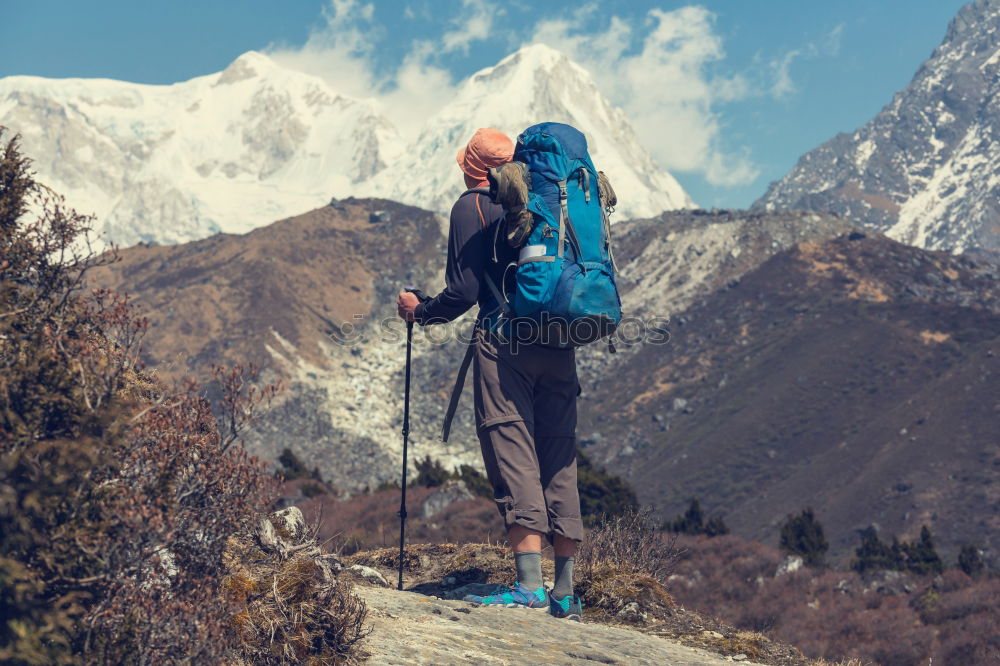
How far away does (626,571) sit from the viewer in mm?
6629

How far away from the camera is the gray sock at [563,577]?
219 inches

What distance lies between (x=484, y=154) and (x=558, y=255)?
32.7 inches

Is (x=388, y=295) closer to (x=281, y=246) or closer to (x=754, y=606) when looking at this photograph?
(x=281, y=246)

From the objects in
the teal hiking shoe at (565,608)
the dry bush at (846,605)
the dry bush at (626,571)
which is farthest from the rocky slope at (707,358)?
the teal hiking shoe at (565,608)

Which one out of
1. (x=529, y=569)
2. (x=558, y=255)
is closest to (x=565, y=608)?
(x=529, y=569)

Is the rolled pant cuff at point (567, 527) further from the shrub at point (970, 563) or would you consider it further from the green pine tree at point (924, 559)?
the green pine tree at point (924, 559)

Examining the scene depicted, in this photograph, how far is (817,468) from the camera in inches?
1831

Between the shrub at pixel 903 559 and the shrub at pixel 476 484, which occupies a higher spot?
the shrub at pixel 476 484

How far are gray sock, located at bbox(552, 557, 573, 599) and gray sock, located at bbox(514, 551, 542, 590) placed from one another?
94 mm

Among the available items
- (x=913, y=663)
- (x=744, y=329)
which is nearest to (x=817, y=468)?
(x=744, y=329)

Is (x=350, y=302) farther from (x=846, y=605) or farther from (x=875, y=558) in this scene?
(x=846, y=605)

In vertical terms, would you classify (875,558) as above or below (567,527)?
below

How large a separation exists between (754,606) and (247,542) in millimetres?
22228

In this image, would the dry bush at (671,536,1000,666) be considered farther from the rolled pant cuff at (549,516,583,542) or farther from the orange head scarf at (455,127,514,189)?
the orange head scarf at (455,127,514,189)
